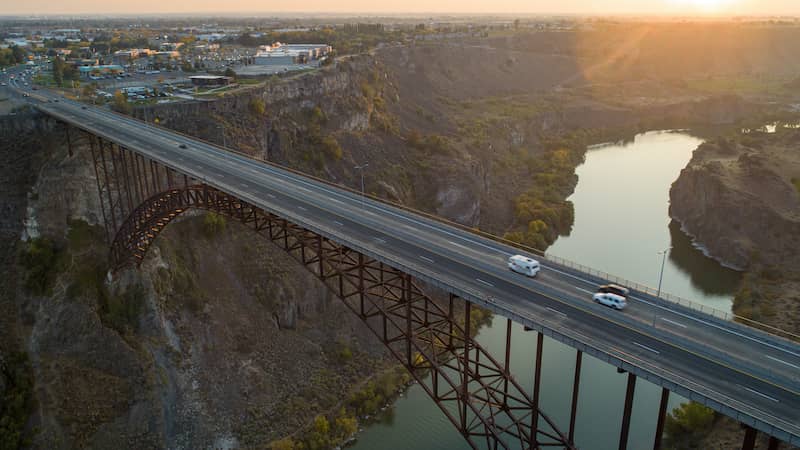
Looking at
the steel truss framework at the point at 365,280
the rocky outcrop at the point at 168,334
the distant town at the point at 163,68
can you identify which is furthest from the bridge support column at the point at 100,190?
the distant town at the point at 163,68

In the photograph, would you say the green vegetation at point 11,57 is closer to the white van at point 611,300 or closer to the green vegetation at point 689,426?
the white van at point 611,300

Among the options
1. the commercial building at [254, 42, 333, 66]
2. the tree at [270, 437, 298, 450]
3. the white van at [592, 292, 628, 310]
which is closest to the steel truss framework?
the white van at [592, 292, 628, 310]

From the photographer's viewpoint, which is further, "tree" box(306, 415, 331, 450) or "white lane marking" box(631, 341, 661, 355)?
"tree" box(306, 415, 331, 450)

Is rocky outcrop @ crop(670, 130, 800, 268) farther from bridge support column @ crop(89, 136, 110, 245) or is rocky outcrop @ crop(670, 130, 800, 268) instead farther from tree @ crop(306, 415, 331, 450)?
bridge support column @ crop(89, 136, 110, 245)

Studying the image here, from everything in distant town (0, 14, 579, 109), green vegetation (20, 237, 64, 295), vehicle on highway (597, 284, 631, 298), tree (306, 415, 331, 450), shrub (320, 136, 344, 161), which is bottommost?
tree (306, 415, 331, 450)

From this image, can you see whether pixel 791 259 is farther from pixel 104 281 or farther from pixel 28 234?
pixel 28 234

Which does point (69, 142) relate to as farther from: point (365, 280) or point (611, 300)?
point (611, 300)
